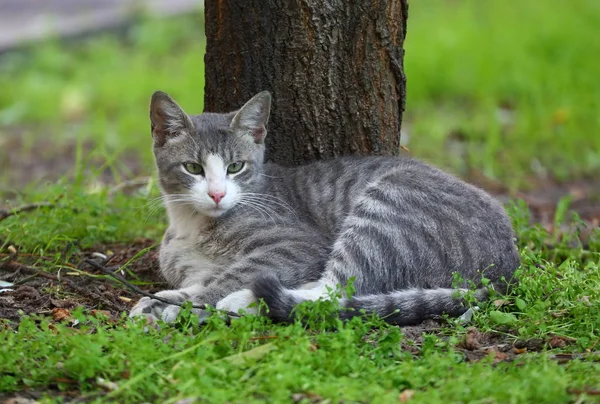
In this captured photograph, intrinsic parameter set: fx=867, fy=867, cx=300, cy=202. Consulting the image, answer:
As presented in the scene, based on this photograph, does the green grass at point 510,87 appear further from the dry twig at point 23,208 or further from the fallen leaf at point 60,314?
the fallen leaf at point 60,314

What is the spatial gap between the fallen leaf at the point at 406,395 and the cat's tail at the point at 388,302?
2.36 feet

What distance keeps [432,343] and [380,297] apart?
1.71 ft

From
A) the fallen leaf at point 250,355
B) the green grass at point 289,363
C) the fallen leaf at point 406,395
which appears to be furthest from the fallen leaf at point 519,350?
the fallen leaf at point 250,355

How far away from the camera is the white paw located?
435cm

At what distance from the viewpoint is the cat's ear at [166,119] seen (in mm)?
4852

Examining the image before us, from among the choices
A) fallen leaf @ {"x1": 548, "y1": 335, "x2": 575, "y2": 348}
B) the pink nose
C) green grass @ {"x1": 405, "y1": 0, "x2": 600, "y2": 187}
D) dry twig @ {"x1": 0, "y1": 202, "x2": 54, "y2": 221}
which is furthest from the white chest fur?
green grass @ {"x1": 405, "y1": 0, "x2": 600, "y2": 187}

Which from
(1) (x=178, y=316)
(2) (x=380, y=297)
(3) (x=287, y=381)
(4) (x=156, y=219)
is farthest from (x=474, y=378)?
(4) (x=156, y=219)

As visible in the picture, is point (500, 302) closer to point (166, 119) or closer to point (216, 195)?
point (216, 195)

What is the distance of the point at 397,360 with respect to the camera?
3.70 m

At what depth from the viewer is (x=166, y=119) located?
4.93 m

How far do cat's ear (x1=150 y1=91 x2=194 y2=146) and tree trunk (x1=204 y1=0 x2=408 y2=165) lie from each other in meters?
0.50

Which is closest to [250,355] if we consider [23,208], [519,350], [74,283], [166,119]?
[519,350]

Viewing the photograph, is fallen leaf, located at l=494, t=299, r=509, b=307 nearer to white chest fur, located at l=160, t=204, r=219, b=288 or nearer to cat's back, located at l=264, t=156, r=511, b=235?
cat's back, located at l=264, t=156, r=511, b=235

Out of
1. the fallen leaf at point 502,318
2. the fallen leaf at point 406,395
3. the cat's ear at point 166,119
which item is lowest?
the fallen leaf at point 502,318
